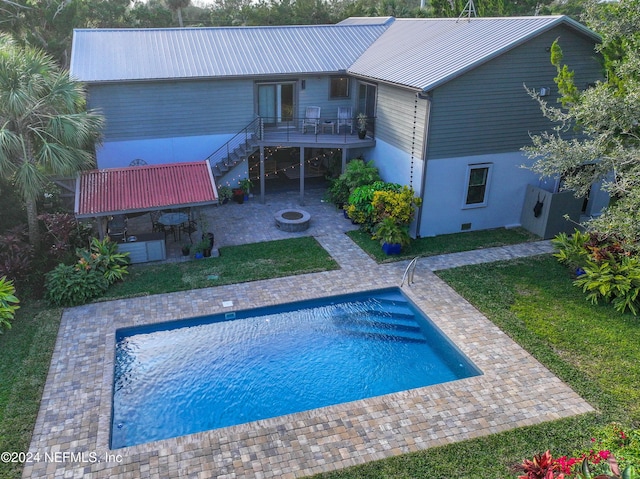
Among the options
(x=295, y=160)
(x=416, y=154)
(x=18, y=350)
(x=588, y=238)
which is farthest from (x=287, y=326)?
(x=295, y=160)

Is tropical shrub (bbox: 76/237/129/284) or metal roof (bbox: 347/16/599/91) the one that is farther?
metal roof (bbox: 347/16/599/91)

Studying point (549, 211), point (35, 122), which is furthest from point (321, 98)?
point (35, 122)

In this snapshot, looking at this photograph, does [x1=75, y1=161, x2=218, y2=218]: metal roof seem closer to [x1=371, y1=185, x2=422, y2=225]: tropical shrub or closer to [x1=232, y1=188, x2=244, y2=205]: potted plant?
[x1=232, y1=188, x2=244, y2=205]: potted plant

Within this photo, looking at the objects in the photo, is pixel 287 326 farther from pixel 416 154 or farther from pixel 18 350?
pixel 416 154

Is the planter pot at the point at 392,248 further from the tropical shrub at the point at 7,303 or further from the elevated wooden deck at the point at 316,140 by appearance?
the tropical shrub at the point at 7,303

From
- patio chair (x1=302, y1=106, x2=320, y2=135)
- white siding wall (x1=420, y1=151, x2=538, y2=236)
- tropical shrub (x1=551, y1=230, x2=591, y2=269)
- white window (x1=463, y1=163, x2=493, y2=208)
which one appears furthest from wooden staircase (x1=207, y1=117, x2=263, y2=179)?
tropical shrub (x1=551, y1=230, x2=591, y2=269)
